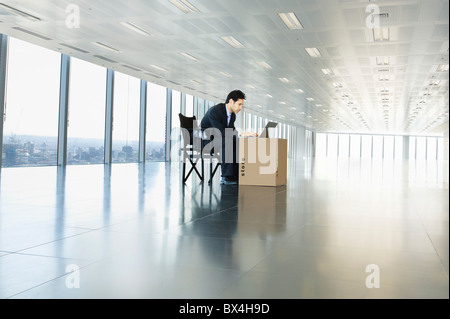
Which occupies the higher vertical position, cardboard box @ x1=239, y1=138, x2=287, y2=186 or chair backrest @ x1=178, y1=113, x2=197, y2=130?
chair backrest @ x1=178, y1=113, x2=197, y2=130

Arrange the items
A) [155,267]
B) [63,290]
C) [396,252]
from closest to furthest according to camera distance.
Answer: [63,290] < [155,267] < [396,252]

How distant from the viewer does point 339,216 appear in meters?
3.62

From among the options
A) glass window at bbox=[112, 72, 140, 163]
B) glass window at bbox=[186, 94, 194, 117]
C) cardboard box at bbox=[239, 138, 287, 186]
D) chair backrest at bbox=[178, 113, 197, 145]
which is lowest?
cardboard box at bbox=[239, 138, 287, 186]

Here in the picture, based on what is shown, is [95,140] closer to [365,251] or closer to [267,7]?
[267,7]

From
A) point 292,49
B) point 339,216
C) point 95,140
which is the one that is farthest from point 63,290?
point 95,140

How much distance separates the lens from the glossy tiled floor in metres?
1.65

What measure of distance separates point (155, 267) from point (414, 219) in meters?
2.59

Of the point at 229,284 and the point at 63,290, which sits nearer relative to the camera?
the point at 63,290

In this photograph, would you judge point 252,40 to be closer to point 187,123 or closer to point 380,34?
point 380,34

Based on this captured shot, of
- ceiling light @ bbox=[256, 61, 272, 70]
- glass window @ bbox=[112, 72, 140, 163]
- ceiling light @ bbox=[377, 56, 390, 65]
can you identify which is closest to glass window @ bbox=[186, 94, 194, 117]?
glass window @ bbox=[112, 72, 140, 163]

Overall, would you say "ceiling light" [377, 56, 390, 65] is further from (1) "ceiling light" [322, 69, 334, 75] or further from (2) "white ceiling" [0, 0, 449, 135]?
(1) "ceiling light" [322, 69, 334, 75]

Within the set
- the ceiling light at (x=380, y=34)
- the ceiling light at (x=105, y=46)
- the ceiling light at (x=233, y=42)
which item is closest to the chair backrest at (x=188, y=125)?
the ceiling light at (x=233, y=42)

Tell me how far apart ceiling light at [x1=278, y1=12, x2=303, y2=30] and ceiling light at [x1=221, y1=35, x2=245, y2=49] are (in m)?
1.95

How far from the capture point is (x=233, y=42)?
12.2 meters
